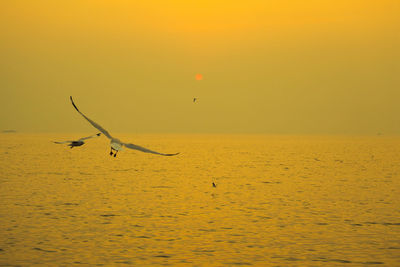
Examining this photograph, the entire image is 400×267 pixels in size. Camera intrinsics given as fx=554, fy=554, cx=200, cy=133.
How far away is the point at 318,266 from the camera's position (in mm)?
Answer: 23891

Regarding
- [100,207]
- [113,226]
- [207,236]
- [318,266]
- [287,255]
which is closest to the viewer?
[318,266]

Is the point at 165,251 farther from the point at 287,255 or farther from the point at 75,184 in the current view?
the point at 75,184

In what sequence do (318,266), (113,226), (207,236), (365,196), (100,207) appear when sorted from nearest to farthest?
(318,266)
(207,236)
(113,226)
(100,207)
(365,196)

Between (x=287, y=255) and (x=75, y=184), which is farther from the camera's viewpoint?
(x=75, y=184)

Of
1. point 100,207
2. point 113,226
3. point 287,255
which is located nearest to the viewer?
point 287,255

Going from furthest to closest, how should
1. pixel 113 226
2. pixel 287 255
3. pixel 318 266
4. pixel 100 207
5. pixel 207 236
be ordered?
pixel 100 207
pixel 113 226
pixel 207 236
pixel 287 255
pixel 318 266

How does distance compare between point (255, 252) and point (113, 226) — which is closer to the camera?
point (255, 252)

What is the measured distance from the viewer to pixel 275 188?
55906 millimetres

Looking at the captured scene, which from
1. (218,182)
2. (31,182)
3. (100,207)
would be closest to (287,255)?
(100,207)

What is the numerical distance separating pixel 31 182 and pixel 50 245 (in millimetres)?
35332

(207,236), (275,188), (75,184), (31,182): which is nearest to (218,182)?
(275,188)

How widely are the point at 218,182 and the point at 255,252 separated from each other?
36.0 m

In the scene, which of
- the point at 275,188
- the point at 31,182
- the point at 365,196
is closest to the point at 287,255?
the point at 365,196

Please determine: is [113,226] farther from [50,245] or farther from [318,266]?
[318,266]
